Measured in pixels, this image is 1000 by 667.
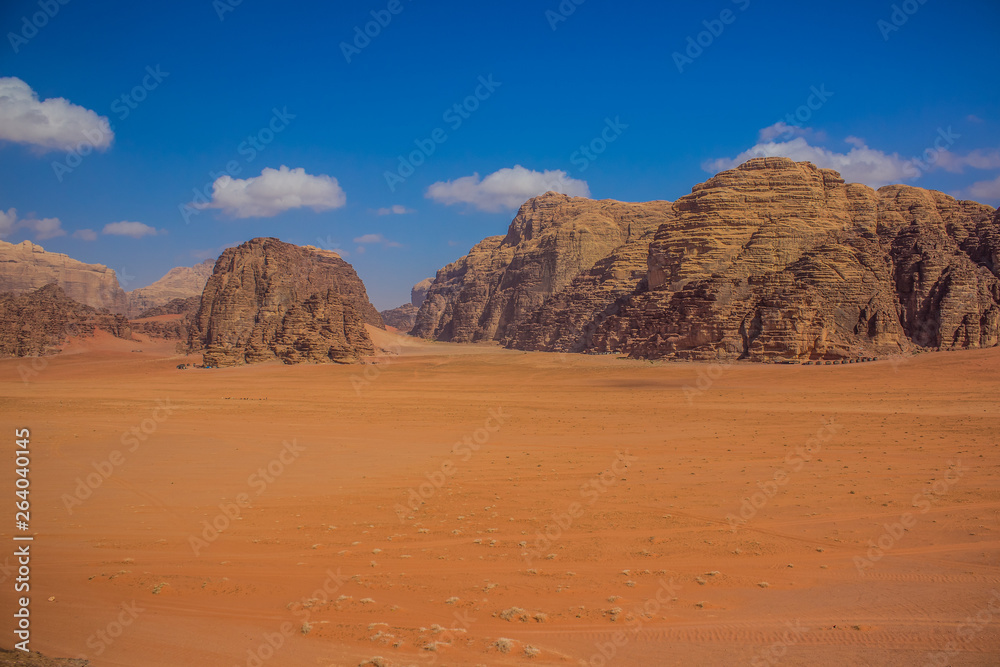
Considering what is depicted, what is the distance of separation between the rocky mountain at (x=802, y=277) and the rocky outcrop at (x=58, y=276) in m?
114

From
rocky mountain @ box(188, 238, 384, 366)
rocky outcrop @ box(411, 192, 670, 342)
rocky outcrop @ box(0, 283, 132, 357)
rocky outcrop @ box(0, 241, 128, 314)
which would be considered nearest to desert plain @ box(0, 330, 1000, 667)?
rocky mountain @ box(188, 238, 384, 366)

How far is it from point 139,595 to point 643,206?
10183cm

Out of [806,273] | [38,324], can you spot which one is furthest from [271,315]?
[806,273]

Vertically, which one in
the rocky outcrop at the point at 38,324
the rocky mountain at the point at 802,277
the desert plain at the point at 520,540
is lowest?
the desert plain at the point at 520,540

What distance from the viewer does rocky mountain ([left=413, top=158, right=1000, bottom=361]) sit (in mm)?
40156

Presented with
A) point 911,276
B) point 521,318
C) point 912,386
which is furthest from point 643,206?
point 912,386

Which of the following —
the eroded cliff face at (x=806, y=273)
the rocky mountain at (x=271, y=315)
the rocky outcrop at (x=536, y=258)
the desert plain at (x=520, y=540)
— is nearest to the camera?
the desert plain at (x=520, y=540)

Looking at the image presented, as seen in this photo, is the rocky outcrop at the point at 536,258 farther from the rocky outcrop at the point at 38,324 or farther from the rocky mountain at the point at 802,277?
the rocky outcrop at the point at 38,324

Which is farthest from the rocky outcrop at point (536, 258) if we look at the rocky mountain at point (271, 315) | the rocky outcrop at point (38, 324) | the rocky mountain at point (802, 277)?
the rocky outcrop at point (38, 324)

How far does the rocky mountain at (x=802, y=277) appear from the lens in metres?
40.2

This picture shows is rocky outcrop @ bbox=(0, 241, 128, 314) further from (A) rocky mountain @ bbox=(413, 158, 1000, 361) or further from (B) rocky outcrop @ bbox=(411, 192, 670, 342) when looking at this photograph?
(A) rocky mountain @ bbox=(413, 158, 1000, 361)

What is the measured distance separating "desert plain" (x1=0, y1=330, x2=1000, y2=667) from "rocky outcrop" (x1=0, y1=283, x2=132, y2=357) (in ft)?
131

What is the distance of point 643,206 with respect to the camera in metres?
102

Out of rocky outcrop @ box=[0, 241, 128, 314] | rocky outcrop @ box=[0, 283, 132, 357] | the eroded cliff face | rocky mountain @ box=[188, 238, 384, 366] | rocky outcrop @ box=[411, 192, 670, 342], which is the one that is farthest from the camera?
rocky outcrop @ box=[0, 241, 128, 314]
